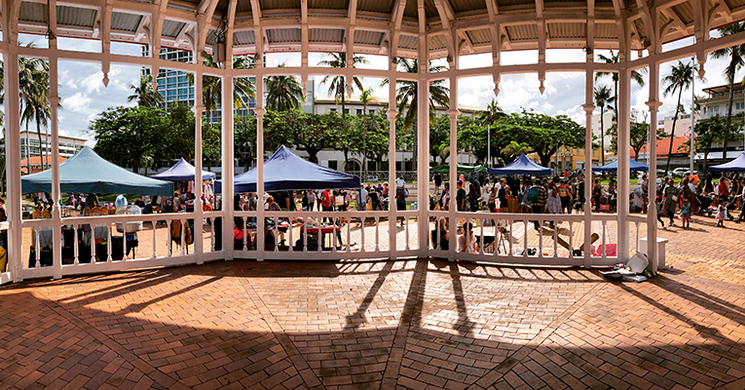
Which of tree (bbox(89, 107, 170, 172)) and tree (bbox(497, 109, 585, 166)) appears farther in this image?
tree (bbox(497, 109, 585, 166))

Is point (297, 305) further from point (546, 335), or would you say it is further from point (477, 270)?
point (477, 270)

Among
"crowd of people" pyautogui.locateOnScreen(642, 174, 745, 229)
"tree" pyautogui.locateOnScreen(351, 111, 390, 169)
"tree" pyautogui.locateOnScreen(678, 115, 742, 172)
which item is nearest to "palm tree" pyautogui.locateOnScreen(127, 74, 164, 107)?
"tree" pyautogui.locateOnScreen(351, 111, 390, 169)

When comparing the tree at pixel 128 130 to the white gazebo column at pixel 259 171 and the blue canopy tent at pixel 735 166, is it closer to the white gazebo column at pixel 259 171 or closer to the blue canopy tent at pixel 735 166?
the white gazebo column at pixel 259 171

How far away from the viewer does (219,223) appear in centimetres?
852

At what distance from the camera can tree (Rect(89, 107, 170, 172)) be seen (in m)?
38.4

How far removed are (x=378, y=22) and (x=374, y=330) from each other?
5.56m

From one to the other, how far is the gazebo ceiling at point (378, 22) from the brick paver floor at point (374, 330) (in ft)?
12.8

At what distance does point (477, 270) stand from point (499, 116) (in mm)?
48283

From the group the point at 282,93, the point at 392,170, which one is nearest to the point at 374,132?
the point at 282,93

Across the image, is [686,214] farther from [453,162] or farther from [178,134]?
[178,134]

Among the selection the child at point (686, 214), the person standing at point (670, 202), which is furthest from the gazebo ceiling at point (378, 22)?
the child at point (686, 214)

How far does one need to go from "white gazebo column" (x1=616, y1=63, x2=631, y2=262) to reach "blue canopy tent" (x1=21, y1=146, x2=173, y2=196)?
13.1 metres

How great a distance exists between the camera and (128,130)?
39.0 meters

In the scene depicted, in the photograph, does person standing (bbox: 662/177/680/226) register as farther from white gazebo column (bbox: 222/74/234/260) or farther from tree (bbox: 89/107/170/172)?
tree (bbox: 89/107/170/172)
